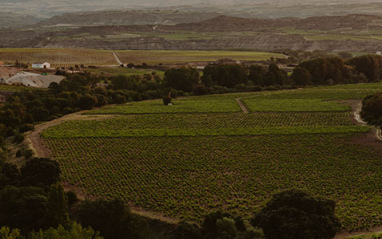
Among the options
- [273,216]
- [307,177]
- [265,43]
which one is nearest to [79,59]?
[265,43]

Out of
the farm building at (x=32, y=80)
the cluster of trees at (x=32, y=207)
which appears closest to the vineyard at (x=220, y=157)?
the cluster of trees at (x=32, y=207)

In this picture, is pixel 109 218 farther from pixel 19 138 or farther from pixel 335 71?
pixel 335 71

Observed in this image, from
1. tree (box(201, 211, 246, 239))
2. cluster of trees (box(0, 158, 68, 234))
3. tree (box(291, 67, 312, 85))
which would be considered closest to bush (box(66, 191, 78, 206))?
cluster of trees (box(0, 158, 68, 234))

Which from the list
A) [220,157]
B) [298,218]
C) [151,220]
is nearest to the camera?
[298,218]

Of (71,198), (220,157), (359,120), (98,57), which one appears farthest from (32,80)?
(71,198)

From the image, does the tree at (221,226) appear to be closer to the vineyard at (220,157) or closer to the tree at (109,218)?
the vineyard at (220,157)

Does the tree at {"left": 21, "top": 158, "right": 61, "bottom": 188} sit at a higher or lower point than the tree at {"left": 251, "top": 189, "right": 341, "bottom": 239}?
lower

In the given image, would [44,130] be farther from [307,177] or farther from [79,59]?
[79,59]

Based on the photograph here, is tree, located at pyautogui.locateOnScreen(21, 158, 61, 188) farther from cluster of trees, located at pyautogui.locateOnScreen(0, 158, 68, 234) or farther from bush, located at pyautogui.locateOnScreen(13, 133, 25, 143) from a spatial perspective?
bush, located at pyautogui.locateOnScreen(13, 133, 25, 143)
